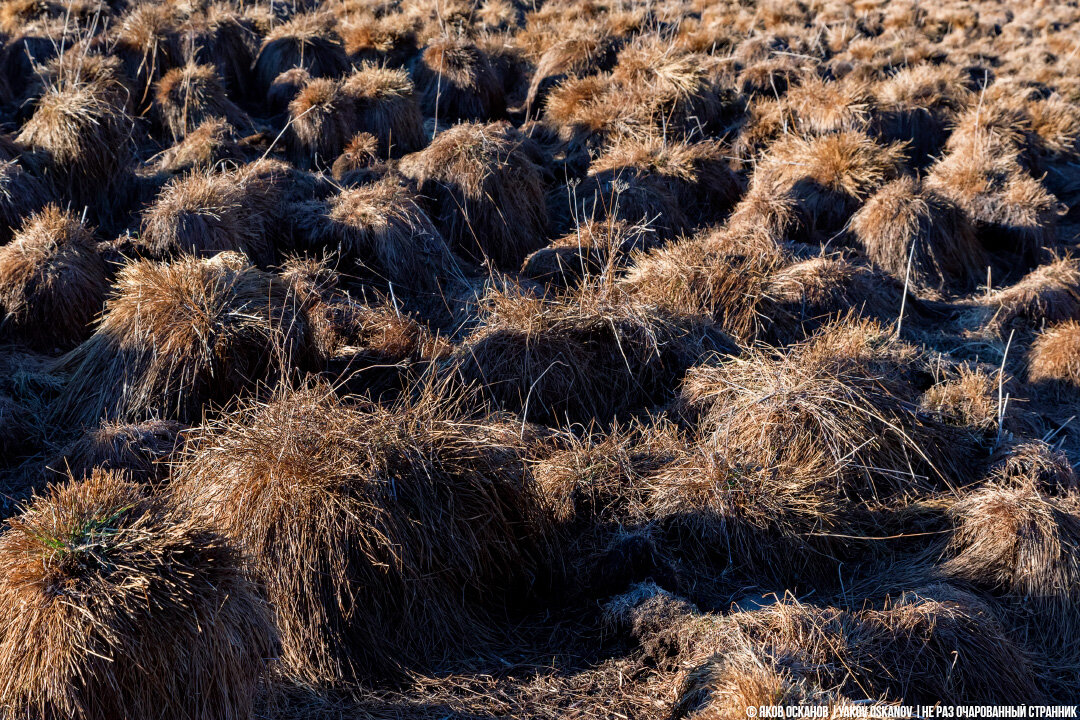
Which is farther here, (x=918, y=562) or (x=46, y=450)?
(x=46, y=450)

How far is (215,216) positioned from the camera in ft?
23.9

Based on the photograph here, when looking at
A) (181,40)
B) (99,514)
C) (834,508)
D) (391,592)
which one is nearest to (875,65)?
(181,40)

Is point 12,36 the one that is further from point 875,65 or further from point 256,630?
point 875,65

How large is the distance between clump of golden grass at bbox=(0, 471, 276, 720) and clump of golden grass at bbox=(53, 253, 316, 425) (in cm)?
249

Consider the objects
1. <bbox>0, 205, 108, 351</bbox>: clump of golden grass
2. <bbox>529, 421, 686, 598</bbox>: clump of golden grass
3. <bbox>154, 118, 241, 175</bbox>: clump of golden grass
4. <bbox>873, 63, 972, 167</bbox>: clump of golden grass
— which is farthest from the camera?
<bbox>873, 63, 972, 167</bbox>: clump of golden grass

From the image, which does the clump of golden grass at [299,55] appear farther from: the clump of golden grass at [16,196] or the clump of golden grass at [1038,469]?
the clump of golden grass at [1038,469]

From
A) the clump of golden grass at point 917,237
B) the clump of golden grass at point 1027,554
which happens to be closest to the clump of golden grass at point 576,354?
the clump of golden grass at point 1027,554

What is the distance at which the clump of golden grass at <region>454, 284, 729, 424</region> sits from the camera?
6.25 meters

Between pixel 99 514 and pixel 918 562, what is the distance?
3944mm

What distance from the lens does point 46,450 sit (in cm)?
550

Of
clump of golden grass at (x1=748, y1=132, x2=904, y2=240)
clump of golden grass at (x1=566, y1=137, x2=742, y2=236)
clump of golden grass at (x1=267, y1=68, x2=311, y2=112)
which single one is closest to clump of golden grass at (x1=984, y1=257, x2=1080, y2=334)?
clump of golden grass at (x1=748, y1=132, x2=904, y2=240)

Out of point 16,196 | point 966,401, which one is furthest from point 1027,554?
point 16,196

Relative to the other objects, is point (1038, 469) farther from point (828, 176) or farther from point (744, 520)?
point (828, 176)

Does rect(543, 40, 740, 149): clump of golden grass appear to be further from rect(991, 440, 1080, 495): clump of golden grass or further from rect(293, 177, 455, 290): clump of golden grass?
rect(991, 440, 1080, 495): clump of golden grass
